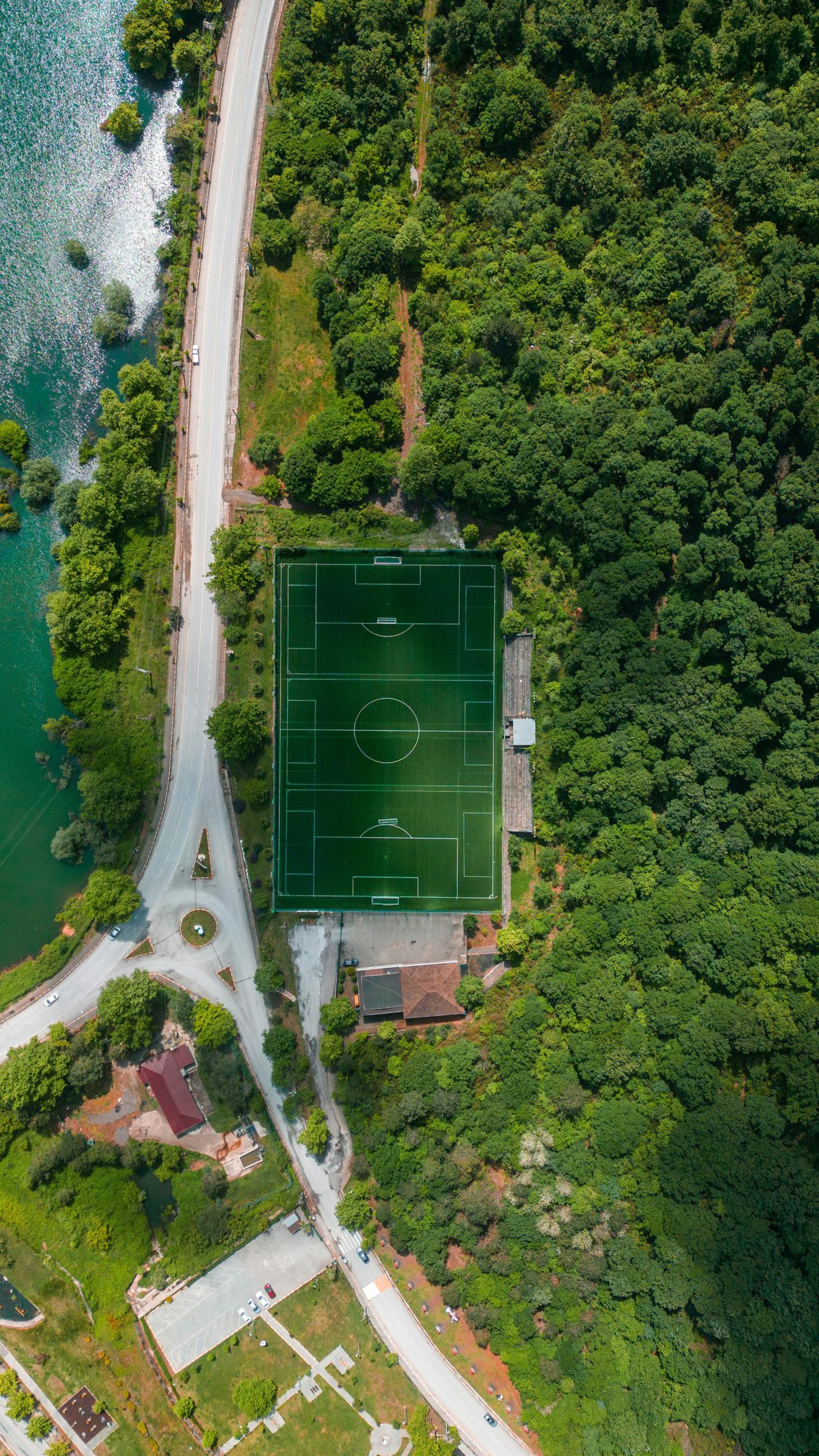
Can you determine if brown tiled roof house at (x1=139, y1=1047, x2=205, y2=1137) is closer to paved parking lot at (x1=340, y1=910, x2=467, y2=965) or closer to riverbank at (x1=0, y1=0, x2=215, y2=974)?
riverbank at (x1=0, y1=0, x2=215, y2=974)

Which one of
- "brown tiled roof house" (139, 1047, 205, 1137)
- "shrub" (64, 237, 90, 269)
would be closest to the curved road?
"brown tiled roof house" (139, 1047, 205, 1137)

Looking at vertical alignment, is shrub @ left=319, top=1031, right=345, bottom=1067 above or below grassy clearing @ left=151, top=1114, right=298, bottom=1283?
above

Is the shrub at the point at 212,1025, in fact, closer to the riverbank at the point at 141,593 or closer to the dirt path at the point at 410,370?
the riverbank at the point at 141,593

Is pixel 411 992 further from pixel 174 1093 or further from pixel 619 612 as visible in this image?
pixel 619 612

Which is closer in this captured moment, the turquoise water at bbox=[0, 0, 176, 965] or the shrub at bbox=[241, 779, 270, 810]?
the shrub at bbox=[241, 779, 270, 810]

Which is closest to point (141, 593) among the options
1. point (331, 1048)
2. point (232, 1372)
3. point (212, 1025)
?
point (212, 1025)

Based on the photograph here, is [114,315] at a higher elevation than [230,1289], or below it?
higher
